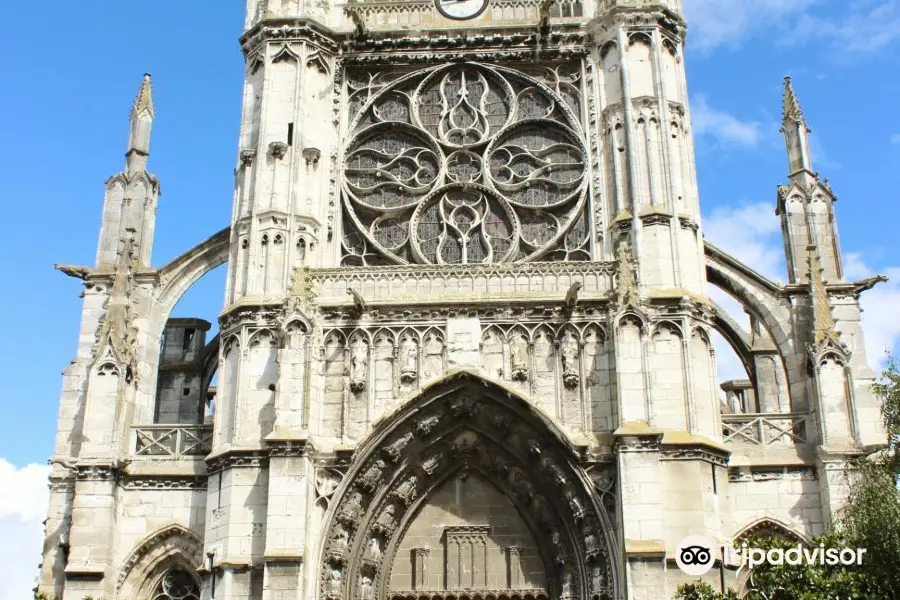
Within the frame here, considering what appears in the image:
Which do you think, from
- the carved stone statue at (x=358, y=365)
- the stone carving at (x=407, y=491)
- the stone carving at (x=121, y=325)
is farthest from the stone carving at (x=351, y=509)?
the stone carving at (x=121, y=325)

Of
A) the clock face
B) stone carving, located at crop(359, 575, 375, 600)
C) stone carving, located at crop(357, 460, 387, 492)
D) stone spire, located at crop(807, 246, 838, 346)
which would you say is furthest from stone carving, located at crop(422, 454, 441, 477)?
the clock face

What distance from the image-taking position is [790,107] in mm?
26062

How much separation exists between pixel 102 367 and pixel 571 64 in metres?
11.7

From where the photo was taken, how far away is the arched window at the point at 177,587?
74.8ft

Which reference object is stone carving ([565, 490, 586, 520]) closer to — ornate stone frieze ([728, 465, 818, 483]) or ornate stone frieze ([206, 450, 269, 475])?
ornate stone frieze ([728, 465, 818, 483])

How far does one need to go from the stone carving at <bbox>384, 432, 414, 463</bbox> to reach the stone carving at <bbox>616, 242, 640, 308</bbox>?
4.55 m

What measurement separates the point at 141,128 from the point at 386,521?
1035 cm

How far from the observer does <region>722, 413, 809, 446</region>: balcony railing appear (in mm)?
23125

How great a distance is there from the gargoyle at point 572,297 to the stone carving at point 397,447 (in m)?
3.73

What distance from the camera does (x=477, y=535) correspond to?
2248 cm

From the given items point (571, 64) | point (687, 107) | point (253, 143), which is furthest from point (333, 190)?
point (687, 107)

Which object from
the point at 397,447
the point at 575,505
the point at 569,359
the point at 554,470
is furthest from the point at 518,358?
the point at 575,505

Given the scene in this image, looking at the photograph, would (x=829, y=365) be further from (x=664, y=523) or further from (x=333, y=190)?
(x=333, y=190)

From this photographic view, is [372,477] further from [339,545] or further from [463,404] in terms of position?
[463,404]
